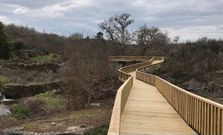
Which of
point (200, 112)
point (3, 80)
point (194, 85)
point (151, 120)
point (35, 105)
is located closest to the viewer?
Result: point (200, 112)

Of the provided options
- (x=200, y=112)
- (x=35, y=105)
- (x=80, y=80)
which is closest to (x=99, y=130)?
(x=200, y=112)

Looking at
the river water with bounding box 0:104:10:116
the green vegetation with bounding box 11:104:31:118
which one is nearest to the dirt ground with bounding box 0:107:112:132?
the green vegetation with bounding box 11:104:31:118

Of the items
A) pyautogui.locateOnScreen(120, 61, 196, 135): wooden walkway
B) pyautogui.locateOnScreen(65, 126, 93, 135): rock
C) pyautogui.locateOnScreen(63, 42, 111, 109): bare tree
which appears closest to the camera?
pyautogui.locateOnScreen(120, 61, 196, 135): wooden walkway

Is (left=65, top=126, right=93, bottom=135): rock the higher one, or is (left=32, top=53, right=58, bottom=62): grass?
(left=32, top=53, right=58, bottom=62): grass

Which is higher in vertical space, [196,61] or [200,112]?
[200,112]

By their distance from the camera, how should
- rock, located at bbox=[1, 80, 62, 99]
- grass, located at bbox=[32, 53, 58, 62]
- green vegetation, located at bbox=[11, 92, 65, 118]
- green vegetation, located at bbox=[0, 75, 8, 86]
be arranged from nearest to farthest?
green vegetation, located at bbox=[11, 92, 65, 118]
rock, located at bbox=[1, 80, 62, 99]
green vegetation, located at bbox=[0, 75, 8, 86]
grass, located at bbox=[32, 53, 58, 62]

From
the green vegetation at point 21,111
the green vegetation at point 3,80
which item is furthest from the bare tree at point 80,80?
the green vegetation at point 3,80

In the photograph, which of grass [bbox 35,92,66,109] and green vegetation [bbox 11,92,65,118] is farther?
grass [bbox 35,92,66,109]

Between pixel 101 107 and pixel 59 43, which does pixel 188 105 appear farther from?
pixel 59 43

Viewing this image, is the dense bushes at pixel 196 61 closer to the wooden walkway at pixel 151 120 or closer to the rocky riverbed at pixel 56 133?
the rocky riverbed at pixel 56 133

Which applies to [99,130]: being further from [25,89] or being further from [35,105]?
[25,89]

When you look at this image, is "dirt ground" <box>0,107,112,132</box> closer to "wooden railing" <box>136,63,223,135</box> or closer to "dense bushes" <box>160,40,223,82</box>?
"wooden railing" <box>136,63,223,135</box>

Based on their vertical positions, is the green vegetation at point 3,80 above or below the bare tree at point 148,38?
below

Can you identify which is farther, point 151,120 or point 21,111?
point 21,111
